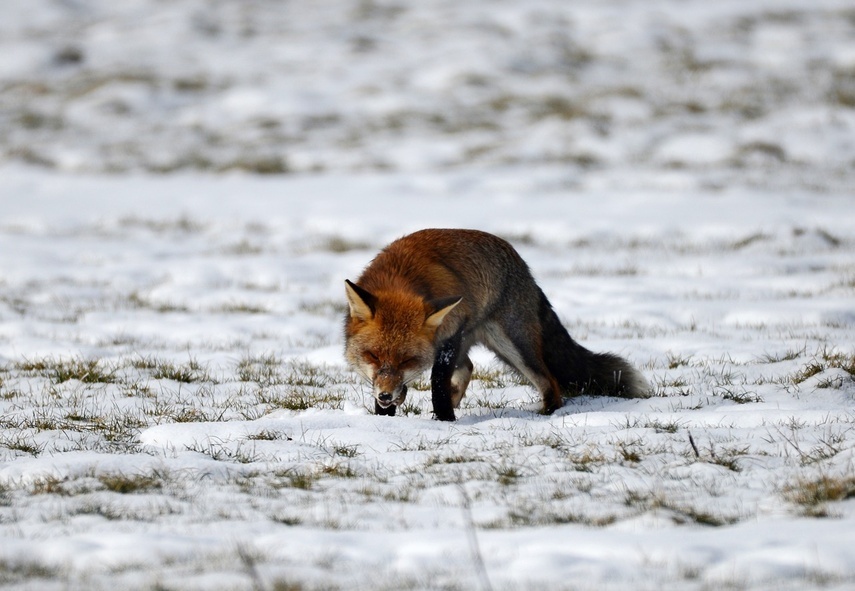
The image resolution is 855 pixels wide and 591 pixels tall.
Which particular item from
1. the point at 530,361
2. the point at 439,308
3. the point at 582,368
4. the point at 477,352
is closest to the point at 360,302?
the point at 439,308

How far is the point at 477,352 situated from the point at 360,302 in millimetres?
4809

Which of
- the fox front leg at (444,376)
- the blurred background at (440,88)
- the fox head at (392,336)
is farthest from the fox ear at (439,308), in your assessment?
the blurred background at (440,88)

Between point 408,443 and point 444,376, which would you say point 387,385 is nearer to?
point 408,443

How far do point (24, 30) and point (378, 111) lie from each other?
2669 centimetres

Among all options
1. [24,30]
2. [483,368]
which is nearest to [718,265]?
[483,368]

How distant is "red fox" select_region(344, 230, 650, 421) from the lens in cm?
672

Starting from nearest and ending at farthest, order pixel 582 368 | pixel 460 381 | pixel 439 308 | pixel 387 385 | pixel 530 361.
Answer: pixel 387 385, pixel 439 308, pixel 530 361, pixel 582 368, pixel 460 381

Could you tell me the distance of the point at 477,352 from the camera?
1124 centimetres

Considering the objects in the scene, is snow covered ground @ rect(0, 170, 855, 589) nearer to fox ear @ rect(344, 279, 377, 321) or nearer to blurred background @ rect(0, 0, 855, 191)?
fox ear @ rect(344, 279, 377, 321)

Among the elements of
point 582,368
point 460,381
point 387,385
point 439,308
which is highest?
point 439,308

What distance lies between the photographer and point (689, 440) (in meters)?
6.18

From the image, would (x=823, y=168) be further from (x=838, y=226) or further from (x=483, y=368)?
(x=483, y=368)

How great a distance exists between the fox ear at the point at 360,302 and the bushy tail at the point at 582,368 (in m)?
2.00

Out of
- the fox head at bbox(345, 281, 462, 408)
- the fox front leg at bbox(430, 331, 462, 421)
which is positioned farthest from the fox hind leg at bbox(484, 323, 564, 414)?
the fox head at bbox(345, 281, 462, 408)
